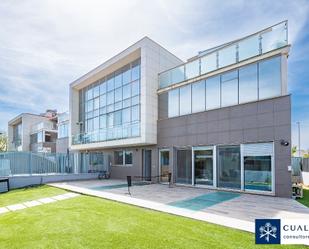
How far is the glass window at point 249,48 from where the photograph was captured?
1238 cm

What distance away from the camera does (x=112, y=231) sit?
5.80 m

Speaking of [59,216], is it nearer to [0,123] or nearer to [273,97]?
[273,97]

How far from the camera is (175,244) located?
196 inches

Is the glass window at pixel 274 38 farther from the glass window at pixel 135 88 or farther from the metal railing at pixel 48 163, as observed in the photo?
the metal railing at pixel 48 163

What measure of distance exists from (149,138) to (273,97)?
332 inches

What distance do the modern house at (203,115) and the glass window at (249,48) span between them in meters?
0.05

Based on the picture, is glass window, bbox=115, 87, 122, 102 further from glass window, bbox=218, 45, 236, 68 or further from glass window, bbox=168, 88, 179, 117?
glass window, bbox=218, 45, 236, 68

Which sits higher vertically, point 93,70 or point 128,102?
point 93,70

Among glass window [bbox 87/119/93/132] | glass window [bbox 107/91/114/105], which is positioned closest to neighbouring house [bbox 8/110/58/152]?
glass window [bbox 87/119/93/132]

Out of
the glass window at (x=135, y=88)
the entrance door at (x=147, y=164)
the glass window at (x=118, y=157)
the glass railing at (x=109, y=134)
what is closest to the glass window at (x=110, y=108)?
the glass railing at (x=109, y=134)

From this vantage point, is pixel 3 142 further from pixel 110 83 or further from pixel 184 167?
pixel 184 167

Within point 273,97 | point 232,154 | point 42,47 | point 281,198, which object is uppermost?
point 42,47

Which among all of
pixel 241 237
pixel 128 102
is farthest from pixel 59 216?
pixel 128 102

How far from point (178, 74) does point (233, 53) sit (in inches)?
166
